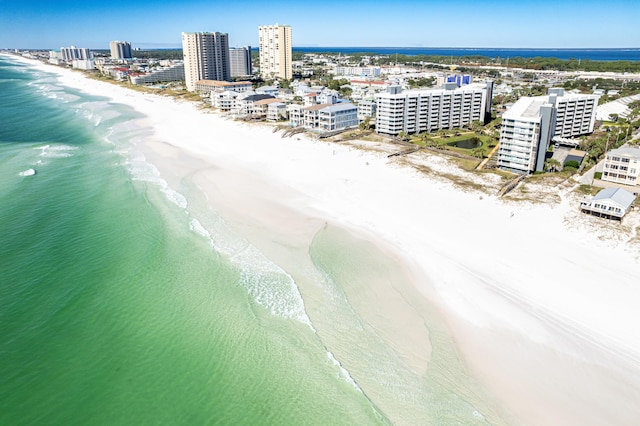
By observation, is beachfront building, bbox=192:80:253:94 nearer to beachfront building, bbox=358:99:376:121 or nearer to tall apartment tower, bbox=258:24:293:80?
beachfront building, bbox=358:99:376:121

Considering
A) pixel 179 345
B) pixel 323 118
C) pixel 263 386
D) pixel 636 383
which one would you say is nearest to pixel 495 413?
pixel 636 383

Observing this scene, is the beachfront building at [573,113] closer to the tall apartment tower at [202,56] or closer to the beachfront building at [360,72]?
the beachfront building at [360,72]

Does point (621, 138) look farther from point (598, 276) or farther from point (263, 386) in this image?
point (263, 386)

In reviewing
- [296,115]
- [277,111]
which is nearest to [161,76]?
[277,111]

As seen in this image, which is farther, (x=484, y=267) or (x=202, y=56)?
(x=202, y=56)

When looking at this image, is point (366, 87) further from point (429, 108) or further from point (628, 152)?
point (628, 152)

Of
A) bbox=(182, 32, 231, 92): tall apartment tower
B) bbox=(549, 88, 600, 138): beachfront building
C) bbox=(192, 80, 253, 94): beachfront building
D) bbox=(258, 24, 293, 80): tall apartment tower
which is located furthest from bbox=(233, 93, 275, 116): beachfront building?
bbox=(258, 24, 293, 80): tall apartment tower
